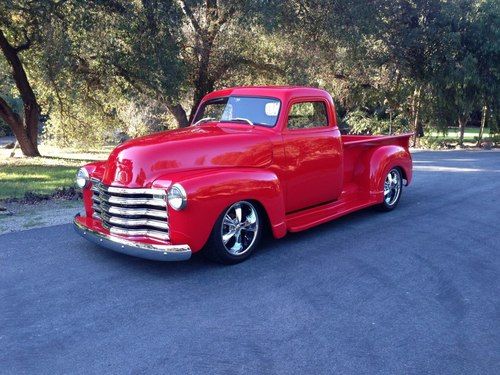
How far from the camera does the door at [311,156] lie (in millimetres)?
6031

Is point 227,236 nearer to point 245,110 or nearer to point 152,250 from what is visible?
point 152,250

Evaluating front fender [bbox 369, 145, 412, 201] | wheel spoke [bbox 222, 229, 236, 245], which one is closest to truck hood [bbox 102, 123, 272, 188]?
wheel spoke [bbox 222, 229, 236, 245]

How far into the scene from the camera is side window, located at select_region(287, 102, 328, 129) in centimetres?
619

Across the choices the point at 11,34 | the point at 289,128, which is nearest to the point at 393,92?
the point at 11,34

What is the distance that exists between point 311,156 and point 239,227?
155cm

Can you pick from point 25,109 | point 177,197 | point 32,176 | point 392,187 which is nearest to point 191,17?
point 32,176

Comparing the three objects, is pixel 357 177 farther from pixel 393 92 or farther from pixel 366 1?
pixel 393 92

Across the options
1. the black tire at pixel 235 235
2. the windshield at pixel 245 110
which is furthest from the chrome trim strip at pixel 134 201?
the windshield at pixel 245 110

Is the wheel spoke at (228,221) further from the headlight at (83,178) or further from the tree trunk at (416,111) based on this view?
the tree trunk at (416,111)

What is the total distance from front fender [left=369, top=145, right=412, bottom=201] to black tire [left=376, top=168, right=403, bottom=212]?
138 millimetres

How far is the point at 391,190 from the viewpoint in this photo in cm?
783

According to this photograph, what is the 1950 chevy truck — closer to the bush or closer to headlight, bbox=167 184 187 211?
headlight, bbox=167 184 187 211

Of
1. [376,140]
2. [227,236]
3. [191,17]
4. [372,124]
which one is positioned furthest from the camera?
[372,124]

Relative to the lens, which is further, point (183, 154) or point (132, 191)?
point (183, 154)
